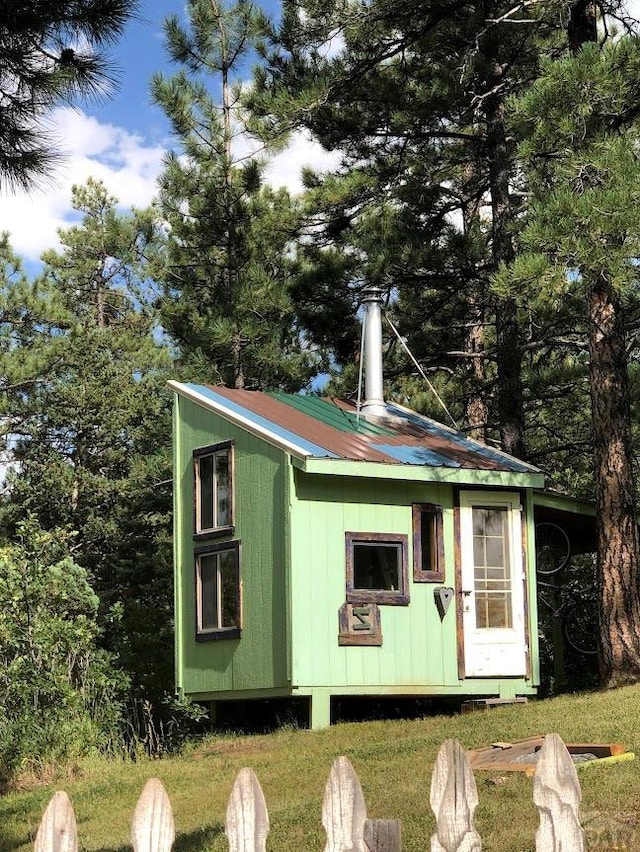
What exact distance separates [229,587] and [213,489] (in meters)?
1.28

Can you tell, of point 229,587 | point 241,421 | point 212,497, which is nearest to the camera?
point 241,421

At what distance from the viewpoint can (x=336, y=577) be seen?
1370 cm

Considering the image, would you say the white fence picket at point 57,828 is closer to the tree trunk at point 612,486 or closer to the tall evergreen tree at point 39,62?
the tall evergreen tree at point 39,62

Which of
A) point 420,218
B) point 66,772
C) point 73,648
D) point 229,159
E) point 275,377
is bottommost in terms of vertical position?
point 66,772

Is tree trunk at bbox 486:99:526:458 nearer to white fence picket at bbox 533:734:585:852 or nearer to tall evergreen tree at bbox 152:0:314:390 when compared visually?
tall evergreen tree at bbox 152:0:314:390

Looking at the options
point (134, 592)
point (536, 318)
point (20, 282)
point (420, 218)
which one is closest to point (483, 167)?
point (420, 218)

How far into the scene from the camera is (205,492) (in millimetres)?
15289

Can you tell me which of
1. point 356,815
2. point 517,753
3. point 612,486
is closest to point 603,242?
point 612,486

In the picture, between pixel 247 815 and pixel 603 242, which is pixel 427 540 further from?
pixel 247 815

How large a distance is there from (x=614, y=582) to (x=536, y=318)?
5.87m

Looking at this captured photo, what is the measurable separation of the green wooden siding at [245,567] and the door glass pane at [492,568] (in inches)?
101

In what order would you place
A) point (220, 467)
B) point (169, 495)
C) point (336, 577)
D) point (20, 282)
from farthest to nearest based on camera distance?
1. point (20, 282)
2. point (169, 495)
3. point (220, 467)
4. point (336, 577)

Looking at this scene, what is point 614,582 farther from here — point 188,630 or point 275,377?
point 275,377

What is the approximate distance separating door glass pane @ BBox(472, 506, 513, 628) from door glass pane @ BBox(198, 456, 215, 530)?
3.29 metres
